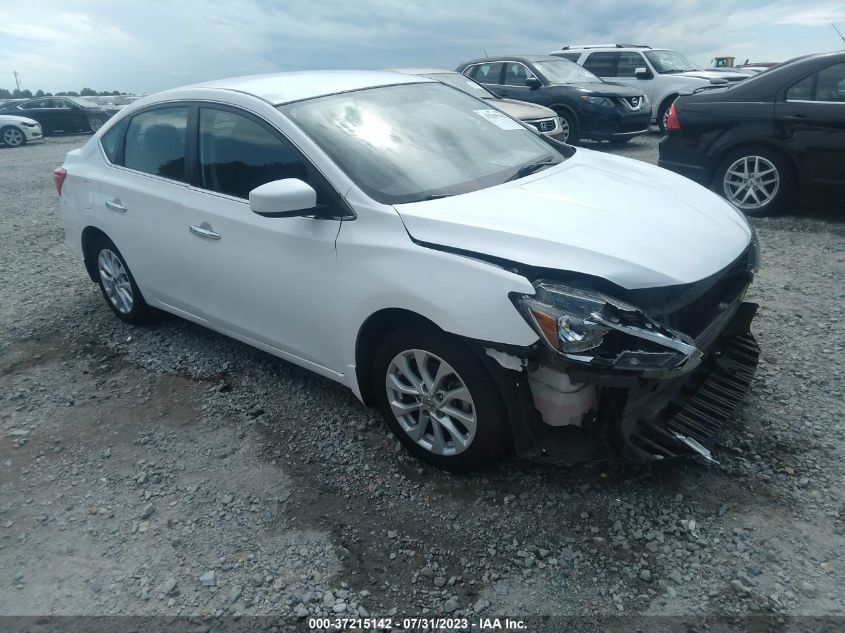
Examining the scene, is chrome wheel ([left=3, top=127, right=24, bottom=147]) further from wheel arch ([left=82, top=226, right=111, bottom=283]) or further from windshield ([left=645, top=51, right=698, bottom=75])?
wheel arch ([left=82, top=226, right=111, bottom=283])

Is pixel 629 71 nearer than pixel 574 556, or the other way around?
pixel 574 556

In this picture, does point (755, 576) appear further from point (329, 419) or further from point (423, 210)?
point (329, 419)

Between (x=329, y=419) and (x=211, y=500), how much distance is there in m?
0.80

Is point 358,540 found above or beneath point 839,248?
beneath

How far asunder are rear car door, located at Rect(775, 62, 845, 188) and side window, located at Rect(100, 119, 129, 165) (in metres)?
5.95

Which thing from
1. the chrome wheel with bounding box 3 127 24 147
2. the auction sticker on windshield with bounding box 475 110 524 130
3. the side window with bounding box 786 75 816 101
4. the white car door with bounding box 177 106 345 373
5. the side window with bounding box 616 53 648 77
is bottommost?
the chrome wheel with bounding box 3 127 24 147

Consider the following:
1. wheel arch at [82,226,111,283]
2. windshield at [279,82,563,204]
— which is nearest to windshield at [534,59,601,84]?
windshield at [279,82,563,204]

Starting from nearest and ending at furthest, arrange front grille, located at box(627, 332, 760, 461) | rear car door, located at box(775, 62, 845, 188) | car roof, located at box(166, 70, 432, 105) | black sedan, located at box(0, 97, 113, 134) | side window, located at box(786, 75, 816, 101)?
front grille, located at box(627, 332, 760, 461), car roof, located at box(166, 70, 432, 105), rear car door, located at box(775, 62, 845, 188), side window, located at box(786, 75, 816, 101), black sedan, located at box(0, 97, 113, 134)

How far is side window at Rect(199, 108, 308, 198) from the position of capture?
3408 mm

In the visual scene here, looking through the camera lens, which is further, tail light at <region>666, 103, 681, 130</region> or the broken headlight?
tail light at <region>666, 103, 681, 130</region>

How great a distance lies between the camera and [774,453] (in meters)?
3.08

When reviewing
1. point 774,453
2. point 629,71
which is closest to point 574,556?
point 774,453

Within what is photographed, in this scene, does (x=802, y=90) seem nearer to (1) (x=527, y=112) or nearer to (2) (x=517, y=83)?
(1) (x=527, y=112)

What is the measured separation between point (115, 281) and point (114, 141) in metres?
1.03
